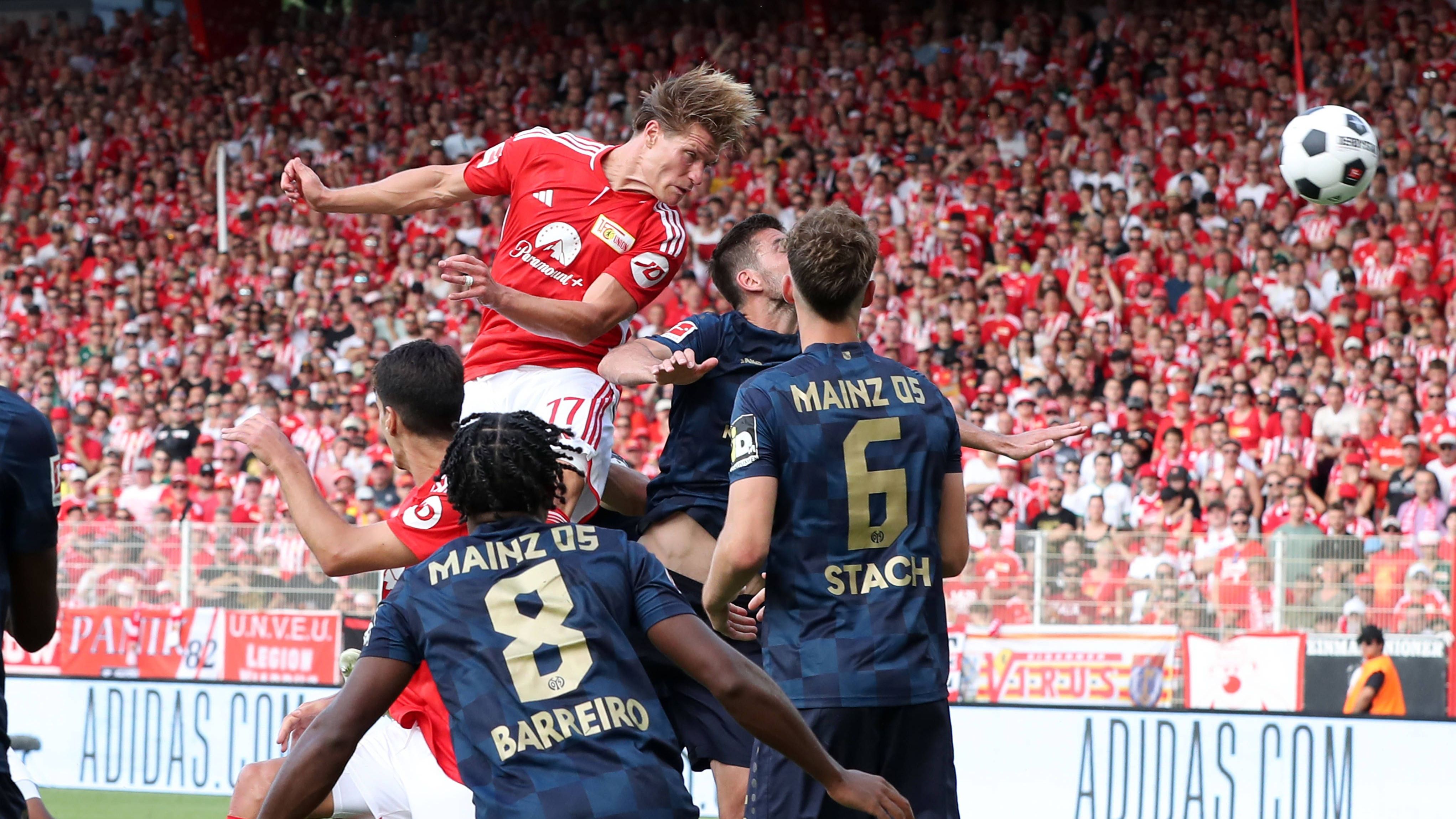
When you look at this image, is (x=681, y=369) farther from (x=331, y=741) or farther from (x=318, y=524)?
(x=331, y=741)

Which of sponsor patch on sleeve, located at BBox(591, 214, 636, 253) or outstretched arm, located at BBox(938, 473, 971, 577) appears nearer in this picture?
outstretched arm, located at BBox(938, 473, 971, 577)

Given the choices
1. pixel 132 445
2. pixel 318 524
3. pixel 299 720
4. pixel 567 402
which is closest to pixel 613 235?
pixel 567 402

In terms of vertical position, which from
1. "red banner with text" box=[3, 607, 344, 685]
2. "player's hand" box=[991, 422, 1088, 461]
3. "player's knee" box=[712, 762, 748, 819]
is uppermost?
"player's hand" box=[991, 422, 1088, 461]

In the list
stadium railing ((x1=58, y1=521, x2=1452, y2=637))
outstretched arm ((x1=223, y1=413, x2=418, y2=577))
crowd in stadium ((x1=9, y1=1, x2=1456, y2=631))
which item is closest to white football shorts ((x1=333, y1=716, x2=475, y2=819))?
outstretched arm ((x1=223, y1=413, x2=418, y2=577))

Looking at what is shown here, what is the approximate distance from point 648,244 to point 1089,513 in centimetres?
771

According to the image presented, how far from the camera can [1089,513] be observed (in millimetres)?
12000

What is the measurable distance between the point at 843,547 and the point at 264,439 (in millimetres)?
1473

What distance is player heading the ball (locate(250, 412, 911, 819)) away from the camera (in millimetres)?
3088

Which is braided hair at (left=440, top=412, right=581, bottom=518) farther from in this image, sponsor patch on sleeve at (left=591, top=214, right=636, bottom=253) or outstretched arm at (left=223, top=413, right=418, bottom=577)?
sponsor patch on sleeve at (left=591, top=214, right=636, bottom=253)

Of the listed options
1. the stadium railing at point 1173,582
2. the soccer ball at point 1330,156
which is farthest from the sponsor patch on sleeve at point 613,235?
the soccer ball at point 1330,156

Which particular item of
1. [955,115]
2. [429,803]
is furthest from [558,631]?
[955,115]

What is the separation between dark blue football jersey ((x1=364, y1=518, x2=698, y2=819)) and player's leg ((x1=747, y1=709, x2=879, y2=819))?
0.69 m

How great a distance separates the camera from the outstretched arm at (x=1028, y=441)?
4.43 meters

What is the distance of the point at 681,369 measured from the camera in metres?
4.59
